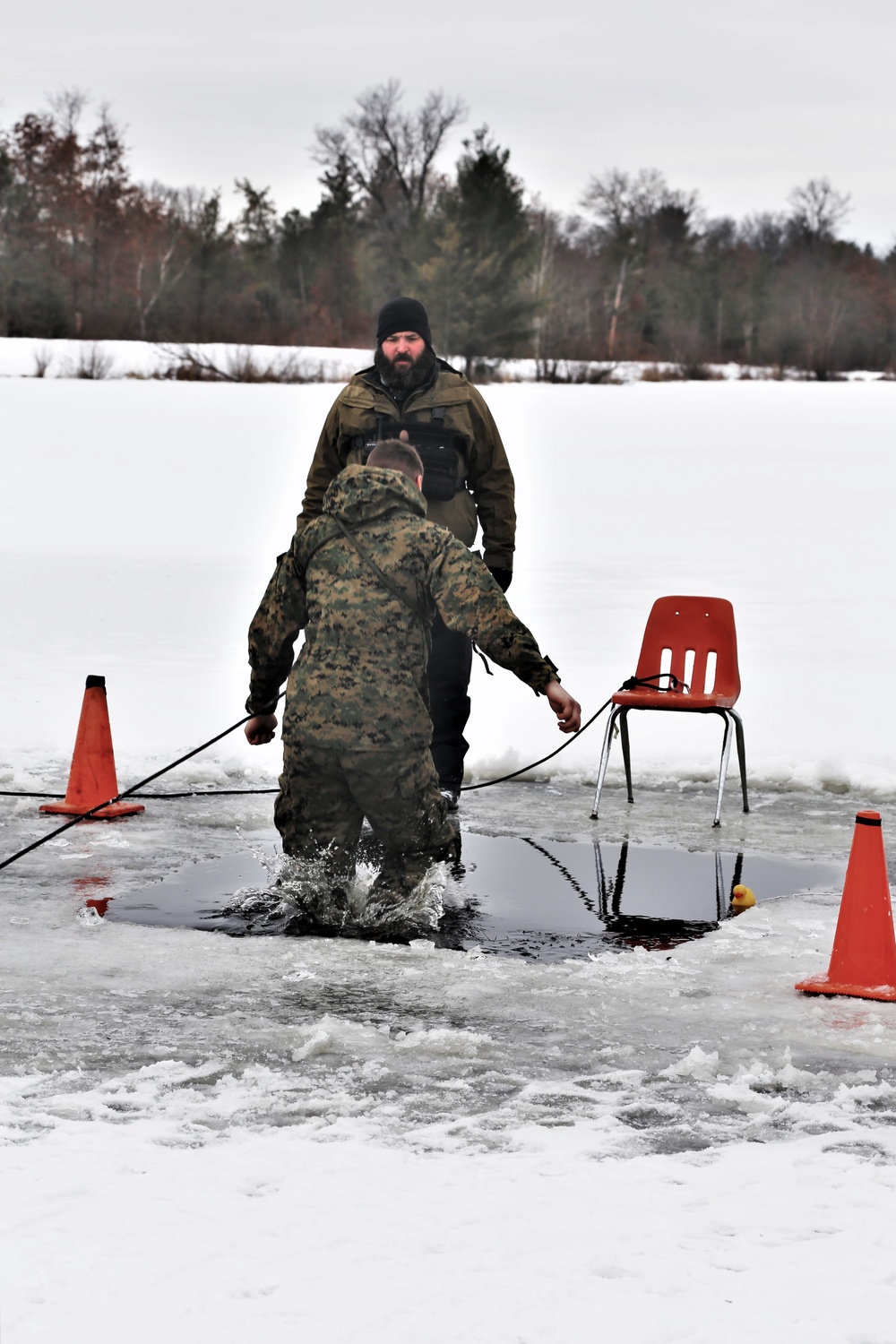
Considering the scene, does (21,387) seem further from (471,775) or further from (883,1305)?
(883,1305)

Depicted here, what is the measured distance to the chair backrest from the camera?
7094 millimetres

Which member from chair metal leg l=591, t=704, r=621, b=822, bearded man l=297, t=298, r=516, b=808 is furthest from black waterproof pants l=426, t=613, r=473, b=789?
chair metal leg l=591, t=704, r=621, b=822

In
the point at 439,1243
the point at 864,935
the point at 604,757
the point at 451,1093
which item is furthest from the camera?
the point at 604,757

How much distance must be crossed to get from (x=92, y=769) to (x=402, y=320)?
232 cm

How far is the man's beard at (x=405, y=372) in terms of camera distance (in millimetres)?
6359

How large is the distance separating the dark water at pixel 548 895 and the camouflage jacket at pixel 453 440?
1.34 meters

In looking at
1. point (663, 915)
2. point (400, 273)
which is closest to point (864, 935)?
point (663, 915)

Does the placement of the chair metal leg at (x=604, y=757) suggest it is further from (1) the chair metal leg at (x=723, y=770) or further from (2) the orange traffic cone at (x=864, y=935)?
(2) the orange traffic cone at (x=864, y=935)

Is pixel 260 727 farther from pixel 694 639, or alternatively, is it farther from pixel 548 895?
pixel 694 639

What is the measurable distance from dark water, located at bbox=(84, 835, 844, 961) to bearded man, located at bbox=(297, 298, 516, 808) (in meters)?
0.60

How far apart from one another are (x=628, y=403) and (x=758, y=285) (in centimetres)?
3661

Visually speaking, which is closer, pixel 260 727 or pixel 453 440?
pixel 260 727

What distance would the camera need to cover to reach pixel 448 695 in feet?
21.3

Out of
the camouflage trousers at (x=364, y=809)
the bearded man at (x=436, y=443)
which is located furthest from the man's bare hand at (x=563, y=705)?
the bearded man at (x=436, y=443)
